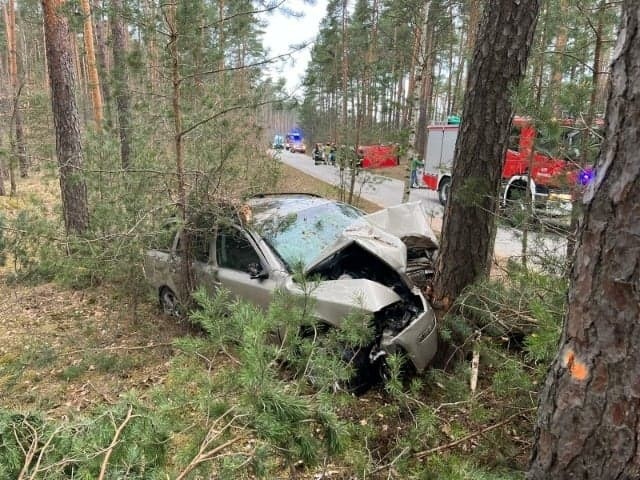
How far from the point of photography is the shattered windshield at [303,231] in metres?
4.14

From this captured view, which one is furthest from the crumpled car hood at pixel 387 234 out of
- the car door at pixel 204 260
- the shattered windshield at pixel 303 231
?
the car door at pixel 204 260

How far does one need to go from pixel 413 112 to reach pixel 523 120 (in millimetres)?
6657

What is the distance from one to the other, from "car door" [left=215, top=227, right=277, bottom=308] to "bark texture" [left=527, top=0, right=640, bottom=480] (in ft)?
9.24

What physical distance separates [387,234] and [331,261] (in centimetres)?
67

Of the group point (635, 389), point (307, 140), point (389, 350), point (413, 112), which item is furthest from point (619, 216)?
point (307, 140)

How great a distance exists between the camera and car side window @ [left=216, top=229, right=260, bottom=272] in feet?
14.1

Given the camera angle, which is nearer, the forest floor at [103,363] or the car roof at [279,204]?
the forest floor at [103,363]

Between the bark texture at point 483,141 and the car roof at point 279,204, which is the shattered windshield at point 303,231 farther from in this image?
the bark texture at point 483,141

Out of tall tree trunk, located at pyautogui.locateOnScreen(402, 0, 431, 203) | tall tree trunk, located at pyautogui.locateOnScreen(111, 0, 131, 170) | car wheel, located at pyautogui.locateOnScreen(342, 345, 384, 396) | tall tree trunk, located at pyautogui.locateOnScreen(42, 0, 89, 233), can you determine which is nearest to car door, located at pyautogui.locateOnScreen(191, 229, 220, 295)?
tall tree trunk, located at pyautogui.locateOnScreen(111, 0, 131, 170)

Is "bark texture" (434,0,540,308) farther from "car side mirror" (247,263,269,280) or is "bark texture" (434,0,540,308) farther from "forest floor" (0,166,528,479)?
"car side mirror" (247,263,269,280)

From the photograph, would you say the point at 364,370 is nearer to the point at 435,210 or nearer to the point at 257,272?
the point at 257,272

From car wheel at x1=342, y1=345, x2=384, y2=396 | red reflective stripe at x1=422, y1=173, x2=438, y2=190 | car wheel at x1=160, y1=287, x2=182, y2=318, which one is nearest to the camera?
car wheel at x1=342, y1=345, x2=384, y2=396

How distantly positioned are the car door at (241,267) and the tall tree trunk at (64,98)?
311cm

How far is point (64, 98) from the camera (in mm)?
6855
